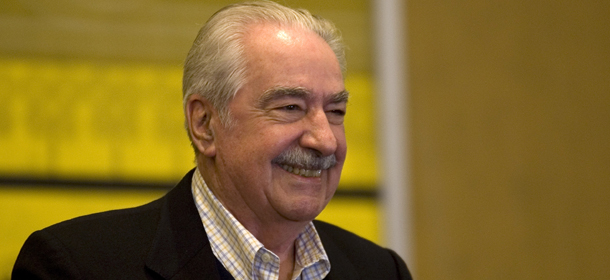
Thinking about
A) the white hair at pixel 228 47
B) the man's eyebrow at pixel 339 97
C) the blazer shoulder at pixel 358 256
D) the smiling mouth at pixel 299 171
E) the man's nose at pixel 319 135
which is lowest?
the blazer shoulder at pixel 358 256

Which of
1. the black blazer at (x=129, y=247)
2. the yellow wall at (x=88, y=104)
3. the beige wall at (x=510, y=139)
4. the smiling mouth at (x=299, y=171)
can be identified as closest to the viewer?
the black blazer at (x=129, y=247)

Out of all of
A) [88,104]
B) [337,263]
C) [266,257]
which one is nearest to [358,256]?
[337,263]

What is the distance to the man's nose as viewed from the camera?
1510mm

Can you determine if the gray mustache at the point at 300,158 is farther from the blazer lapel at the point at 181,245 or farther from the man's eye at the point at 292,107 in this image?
the blazer lapel at the point at 181,245

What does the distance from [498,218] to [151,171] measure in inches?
63.8

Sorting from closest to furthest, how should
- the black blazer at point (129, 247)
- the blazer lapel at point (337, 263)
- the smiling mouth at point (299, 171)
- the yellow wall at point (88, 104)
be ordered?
the black blazer at point (129, 247)
the smiling mouth at point (299, 171)
the blazer lapel at point (337, 263)
the yellow wall at point (88, 104)

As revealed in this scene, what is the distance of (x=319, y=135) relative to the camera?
4.97ft

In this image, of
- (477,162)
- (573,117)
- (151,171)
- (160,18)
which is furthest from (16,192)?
(573,117)

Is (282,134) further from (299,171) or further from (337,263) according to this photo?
(337,263)

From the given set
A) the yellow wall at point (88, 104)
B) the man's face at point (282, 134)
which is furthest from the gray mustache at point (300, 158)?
the yellow wall at point (88, 104)

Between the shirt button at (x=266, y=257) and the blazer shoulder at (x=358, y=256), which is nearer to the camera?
the shirt button at (x=266, y=257)

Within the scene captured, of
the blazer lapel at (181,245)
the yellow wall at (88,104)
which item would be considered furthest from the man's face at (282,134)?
the yellow wall at (88,104)

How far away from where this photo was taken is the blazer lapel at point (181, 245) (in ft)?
4.84

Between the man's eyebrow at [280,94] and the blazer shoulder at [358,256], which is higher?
the man's eyebrow at [280,94]
